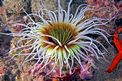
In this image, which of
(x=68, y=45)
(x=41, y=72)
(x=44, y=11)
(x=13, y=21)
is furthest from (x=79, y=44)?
(x=13, y=21)

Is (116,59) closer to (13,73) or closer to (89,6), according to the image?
(89,6)

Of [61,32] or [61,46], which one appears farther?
[61,32]

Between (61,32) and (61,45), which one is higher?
(61,32)

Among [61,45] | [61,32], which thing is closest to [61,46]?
[61,45]

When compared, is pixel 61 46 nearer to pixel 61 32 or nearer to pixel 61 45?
pixel 61 45

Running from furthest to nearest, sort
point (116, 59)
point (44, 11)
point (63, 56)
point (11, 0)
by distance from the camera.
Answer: point (11, 0), point (44, 11), point (116, 59), point (63, 56)
